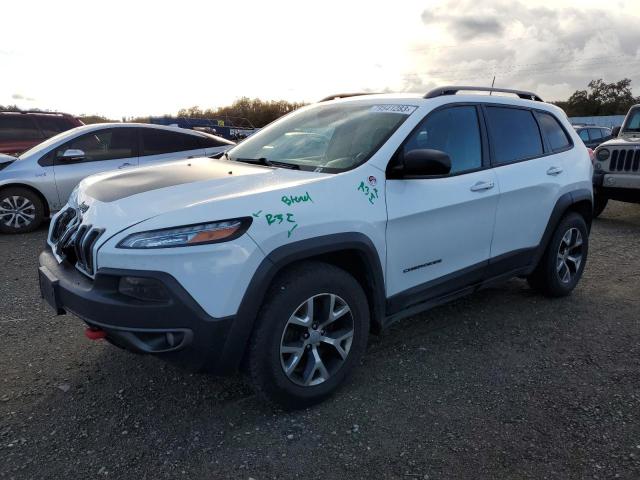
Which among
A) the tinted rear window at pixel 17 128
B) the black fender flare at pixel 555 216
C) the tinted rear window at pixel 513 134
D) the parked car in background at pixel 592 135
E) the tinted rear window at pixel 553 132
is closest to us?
the tinted rear window at pixel 513 134

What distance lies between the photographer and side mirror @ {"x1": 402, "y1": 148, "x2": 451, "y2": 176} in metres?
3.04

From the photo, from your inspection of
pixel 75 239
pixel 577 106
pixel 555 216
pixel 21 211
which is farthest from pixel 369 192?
pixel 577 106

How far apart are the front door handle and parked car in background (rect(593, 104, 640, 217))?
216 inches

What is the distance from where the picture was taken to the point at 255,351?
263cm

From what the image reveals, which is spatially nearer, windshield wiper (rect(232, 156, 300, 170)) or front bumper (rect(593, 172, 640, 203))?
windshield wiper (rect(232, 156, 300, 170))

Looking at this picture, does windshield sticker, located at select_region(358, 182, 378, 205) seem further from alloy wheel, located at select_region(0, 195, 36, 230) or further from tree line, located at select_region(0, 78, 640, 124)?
tree line, located at select_region(0, 78, 640, 124)

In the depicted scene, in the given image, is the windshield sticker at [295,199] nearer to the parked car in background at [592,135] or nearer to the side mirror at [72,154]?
the side mirror at [72,154]

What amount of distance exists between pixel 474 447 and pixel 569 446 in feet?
1.59

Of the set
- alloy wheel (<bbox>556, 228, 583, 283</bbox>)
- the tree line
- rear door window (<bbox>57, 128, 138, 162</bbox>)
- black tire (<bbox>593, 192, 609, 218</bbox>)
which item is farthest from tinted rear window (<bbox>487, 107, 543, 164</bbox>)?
the tree line

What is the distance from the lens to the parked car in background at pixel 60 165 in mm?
7293

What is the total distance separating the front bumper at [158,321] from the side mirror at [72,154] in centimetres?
525

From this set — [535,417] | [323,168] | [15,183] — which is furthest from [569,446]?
[15,183]

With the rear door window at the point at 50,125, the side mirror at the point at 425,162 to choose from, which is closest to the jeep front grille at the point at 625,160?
the side mirror at the point at 425,162

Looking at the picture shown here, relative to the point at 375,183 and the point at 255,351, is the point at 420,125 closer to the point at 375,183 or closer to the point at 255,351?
the point at 375,183
